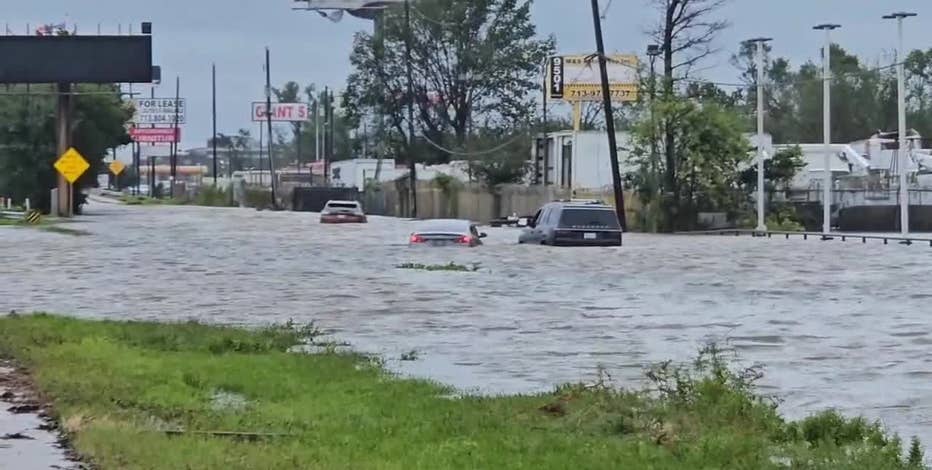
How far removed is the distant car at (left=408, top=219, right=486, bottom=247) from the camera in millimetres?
45531

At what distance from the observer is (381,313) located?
24953mm

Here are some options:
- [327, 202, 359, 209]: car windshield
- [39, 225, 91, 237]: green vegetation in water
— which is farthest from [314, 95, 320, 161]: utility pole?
[39, 225, 91, 237]: green vegetation in water

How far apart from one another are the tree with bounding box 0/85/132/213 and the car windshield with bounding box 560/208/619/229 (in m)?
40.1

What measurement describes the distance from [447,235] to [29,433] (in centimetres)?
3376

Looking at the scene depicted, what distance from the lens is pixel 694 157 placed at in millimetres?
65938

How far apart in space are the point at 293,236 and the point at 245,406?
44711mm

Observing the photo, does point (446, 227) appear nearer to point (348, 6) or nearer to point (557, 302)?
point (557, 302)

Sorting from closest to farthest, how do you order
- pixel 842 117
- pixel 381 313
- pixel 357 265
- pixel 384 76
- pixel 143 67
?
pixel 381 313 → pixel 357 265 → pixel 143 67 → pixel 384 76 → pixel 842 117

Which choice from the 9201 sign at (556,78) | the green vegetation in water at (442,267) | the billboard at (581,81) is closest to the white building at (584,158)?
the 9201 sign at (556,78)

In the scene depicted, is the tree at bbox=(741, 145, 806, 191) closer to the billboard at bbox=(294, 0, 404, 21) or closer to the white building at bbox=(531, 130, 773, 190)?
the white building at bbox=(531, 130, 773, 190)

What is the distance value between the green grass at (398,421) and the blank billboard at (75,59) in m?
57.8

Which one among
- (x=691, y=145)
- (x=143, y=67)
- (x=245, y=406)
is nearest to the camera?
(x=245, y=406)

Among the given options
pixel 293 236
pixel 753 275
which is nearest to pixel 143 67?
pixel 293 236

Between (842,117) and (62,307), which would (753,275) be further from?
(842,117)
